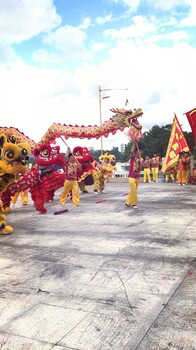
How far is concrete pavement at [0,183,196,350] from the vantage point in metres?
2.45

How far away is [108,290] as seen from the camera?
3279 mm

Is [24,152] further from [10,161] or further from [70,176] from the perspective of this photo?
[70,176]

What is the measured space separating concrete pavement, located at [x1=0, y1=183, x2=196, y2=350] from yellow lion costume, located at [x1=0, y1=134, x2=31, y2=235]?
3.00 feet

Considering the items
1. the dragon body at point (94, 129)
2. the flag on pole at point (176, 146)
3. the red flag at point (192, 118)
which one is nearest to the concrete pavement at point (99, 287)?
the red flag at point (192, 118)

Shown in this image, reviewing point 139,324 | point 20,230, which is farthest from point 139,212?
point 139,324

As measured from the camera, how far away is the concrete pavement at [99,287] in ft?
8.04

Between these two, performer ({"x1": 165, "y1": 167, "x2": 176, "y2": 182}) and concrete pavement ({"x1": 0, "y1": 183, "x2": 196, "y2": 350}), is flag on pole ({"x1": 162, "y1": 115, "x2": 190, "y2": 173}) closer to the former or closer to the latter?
performer ({"x1": 165, "y1": 167, "x2": 176, "y2": 182})

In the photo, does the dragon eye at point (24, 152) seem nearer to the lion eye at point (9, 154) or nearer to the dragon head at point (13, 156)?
the dragon head at point (13, 156)

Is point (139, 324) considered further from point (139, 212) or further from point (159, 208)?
point (159, 208)

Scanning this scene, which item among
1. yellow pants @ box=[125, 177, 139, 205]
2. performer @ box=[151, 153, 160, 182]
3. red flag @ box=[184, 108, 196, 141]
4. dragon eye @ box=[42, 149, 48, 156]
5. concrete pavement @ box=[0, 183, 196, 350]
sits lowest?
concrete pavement @ box=[0, 183, 196, 350]

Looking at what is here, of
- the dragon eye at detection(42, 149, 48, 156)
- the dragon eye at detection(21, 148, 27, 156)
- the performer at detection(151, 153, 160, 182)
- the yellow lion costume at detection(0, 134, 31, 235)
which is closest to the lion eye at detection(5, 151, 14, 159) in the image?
the yellow lion costume at detection(0, 134, 31, 235)

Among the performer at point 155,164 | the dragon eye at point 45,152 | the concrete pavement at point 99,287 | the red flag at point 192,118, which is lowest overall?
the concrete pavement at point 99,287

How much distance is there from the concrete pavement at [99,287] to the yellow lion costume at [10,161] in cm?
92

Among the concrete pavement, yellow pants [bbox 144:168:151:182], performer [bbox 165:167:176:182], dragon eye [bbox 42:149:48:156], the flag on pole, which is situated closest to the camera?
the concrete pavement
